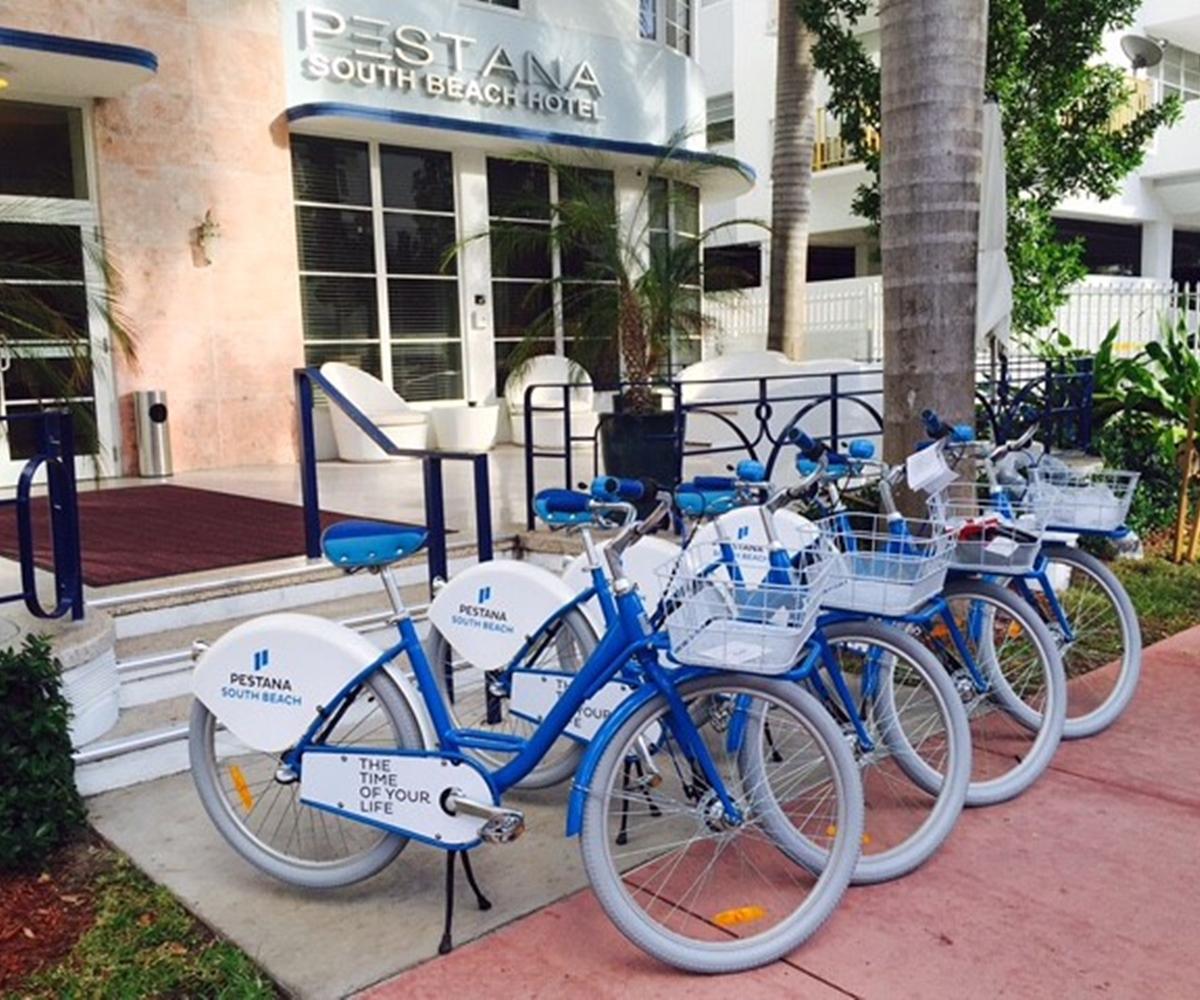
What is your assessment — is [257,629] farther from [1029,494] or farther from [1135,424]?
[1135,424]

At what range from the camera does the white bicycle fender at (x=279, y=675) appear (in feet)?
10.1

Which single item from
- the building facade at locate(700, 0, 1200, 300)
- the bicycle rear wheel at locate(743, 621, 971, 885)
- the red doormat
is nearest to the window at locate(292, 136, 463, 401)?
the red doormat

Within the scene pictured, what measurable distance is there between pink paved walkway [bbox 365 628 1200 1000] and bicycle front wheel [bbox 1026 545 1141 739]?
72 cm

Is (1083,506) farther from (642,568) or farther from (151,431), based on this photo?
(151,431)

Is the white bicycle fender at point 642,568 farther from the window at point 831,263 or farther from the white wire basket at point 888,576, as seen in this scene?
the window at point 831,263

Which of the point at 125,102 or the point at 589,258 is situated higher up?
the point at 125,102

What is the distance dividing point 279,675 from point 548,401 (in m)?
8.63

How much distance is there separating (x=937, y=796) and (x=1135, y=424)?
632 cm

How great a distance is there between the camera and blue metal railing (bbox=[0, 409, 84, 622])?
13.2 ft

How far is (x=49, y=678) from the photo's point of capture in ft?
11.2

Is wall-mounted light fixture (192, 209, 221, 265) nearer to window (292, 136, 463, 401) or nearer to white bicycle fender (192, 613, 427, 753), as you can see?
window (292, 136, 463, 401)

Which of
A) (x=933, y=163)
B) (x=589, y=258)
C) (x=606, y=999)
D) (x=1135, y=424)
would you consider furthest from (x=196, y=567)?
(x=1135, y=424)

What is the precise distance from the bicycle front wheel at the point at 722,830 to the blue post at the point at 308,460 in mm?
2737

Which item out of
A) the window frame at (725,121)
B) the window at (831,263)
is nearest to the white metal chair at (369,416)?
the window frame at (725,121)
